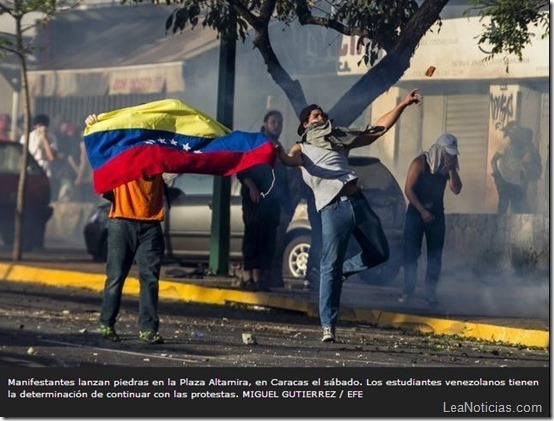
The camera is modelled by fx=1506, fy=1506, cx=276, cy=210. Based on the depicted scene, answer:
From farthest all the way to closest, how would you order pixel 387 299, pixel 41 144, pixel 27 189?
1. pixel 41 144
2. pixel 27 189
3. pixel 387 299

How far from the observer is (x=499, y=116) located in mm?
25234

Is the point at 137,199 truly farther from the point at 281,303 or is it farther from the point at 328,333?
the point at 281,303

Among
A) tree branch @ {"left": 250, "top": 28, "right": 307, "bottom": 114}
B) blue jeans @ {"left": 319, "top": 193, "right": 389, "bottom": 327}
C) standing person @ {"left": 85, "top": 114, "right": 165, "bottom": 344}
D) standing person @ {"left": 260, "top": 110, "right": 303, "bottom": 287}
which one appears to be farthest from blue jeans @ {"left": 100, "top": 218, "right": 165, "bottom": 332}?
tree branch @ {"left": 250, "top": 28, "right": 307, "bottom": 114}

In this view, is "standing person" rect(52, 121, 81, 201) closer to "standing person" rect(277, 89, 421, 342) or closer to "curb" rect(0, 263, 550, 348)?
"curb" rect(0, 263, 550, 348)

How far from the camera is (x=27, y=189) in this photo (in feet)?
68.1

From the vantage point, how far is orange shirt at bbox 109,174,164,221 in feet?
35.2

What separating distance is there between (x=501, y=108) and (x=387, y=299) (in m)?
10.4

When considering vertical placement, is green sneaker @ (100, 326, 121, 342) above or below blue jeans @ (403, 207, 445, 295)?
below

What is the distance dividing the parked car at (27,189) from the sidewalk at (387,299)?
1.66m

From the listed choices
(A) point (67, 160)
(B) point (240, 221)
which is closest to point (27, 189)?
(B) point (240, 221)

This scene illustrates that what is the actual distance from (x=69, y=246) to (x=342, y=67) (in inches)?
203

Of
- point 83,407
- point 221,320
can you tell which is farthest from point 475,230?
point 83,407
